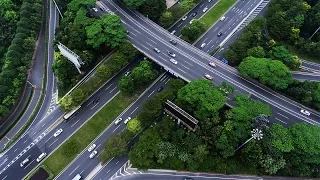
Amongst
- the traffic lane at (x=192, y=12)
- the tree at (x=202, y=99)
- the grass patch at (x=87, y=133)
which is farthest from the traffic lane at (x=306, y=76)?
the grass patch at (x=87, y=133)

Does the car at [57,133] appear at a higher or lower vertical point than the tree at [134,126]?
higher

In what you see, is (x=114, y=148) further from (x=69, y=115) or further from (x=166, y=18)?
(x=166, y=18)

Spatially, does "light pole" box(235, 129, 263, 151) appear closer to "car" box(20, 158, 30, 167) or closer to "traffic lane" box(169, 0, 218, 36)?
"traffic lane" box(169, 0, 218, 36)

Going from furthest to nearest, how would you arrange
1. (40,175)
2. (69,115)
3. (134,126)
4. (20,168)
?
(69,115) < (20,168) < (134,126) < (40,175)

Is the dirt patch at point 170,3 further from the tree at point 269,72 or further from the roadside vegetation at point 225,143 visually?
the roadside vegetation at point 225,143

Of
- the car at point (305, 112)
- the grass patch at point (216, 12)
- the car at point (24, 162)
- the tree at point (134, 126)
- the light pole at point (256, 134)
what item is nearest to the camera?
the light pole at point (256, 134)

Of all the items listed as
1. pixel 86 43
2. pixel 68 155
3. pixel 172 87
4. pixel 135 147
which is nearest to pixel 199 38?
pixel 172 87

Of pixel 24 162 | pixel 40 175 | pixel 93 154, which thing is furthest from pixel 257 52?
pixel 24 162
